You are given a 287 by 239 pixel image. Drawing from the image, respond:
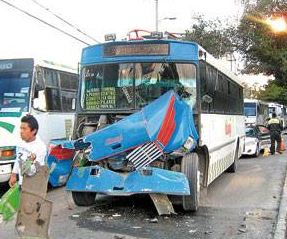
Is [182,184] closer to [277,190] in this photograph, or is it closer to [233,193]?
[233,193]

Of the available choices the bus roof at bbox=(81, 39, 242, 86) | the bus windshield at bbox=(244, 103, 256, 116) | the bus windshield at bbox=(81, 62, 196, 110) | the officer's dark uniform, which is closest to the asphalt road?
the bus windshield at bbox=(81, 62, 196, 110)

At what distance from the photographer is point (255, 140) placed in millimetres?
23266

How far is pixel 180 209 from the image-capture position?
10.0 meters

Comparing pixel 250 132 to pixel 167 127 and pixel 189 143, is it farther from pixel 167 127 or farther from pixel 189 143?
pixel 167 127

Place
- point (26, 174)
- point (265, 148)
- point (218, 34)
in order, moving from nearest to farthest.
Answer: point (26, 174)
point (265, 148)
point (218, 34)

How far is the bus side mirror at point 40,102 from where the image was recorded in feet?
42.6

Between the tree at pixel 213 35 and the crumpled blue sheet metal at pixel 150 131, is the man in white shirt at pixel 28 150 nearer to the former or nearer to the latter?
the crumpled blue sheet metal at pixel 150 131

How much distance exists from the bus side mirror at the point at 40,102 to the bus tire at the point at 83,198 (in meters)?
3.35

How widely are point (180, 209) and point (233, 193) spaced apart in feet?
9.37

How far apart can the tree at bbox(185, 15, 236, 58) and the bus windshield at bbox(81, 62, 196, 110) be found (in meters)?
33.5

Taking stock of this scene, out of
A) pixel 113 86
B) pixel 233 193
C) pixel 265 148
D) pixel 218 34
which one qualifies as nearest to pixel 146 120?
pixel 113 86

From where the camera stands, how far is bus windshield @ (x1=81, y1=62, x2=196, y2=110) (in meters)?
10.2

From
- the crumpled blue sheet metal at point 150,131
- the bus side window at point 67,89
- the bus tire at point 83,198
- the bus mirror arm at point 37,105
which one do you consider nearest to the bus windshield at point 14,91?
the bus mirror arm at point 37,105

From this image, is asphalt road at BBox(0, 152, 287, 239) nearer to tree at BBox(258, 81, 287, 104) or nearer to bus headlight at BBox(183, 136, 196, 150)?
bus headlight at BBox(183, 136, 196, 150)
